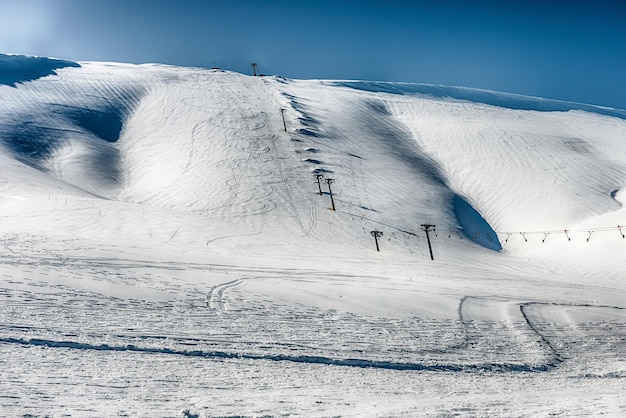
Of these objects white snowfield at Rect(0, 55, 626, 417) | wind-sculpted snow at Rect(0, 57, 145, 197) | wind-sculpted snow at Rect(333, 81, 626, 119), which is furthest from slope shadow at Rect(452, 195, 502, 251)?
wind-sculpted snow at Rect(333, 81, 626, 119)

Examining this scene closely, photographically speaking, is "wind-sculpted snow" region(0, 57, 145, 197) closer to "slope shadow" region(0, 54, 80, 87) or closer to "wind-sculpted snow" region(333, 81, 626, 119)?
"slope shadow" region(0, 54, 80, 87)

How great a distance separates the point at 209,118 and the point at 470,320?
48.1 metres

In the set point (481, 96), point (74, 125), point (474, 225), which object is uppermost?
point (481, 96)

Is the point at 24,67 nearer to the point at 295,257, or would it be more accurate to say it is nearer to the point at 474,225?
the point at 474,225

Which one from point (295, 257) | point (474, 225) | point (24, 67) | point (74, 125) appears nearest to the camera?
point (295, 257)

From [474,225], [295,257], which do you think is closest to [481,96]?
[474,225]

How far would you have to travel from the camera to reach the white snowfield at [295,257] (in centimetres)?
612

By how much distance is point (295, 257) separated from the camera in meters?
19.5

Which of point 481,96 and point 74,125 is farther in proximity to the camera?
point 481,96

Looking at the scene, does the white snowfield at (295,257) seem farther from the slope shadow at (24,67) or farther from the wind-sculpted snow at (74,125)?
the slope shadow at (24,67)

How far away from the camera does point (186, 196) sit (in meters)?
33.8

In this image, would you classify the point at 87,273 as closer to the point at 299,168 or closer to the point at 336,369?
the point at 336,369

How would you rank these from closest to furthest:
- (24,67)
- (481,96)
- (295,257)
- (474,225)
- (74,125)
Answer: (295,257), (474,225), (74,125), (24,67), (481,96)

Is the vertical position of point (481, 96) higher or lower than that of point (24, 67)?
higher
